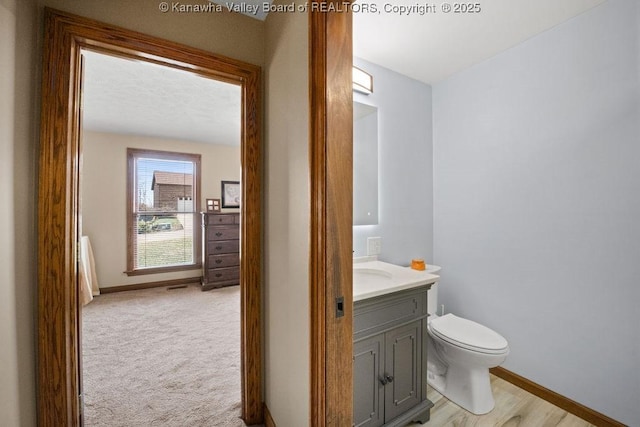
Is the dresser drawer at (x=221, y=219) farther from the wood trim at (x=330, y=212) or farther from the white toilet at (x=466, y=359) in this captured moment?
the wood trim at (x=330, y=212)

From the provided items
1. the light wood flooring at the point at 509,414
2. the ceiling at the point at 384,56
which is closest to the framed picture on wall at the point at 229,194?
the ceiling at the point at 384,56

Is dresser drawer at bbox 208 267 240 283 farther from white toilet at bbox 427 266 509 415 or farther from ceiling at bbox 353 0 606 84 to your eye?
ceiling at bbox 353 0 606 84

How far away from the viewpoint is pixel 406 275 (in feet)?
5.32

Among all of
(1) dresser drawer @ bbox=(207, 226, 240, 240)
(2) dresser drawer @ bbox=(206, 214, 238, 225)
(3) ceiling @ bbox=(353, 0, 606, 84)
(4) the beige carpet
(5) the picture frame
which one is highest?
(3) ceiling @ bbox=(353, 0, 606, 84)

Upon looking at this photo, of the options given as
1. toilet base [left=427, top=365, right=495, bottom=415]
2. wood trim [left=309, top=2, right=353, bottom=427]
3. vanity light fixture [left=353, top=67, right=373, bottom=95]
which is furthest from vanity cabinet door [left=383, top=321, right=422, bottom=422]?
vanity light fixture [left=353, top=67, right=373, bottom=95]

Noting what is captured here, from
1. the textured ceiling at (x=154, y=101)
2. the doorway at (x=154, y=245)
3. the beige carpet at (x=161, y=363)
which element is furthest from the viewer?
the textured ceiling at (x=154, y=101)

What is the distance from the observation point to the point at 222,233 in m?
4.40

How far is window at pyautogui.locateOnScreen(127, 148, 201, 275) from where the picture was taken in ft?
13.8

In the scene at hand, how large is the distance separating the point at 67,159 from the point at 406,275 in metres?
1.85

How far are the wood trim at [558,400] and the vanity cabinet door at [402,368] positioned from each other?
37.0 inches

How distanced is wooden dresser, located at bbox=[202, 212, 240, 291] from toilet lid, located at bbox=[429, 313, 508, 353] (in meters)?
3.50

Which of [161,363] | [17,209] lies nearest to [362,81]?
[17,209]

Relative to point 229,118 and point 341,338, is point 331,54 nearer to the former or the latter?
point 341,338

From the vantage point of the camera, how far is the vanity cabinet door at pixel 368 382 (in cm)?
129
